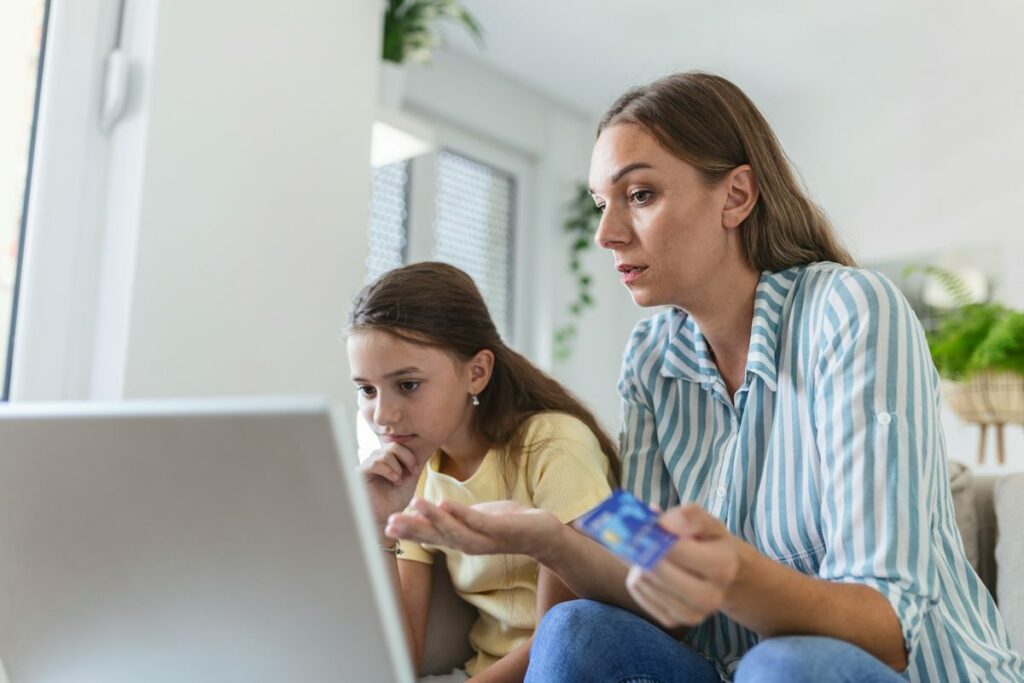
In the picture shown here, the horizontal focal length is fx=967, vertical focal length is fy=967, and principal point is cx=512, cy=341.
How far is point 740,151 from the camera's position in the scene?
3.81ft

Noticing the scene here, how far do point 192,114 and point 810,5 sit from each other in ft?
6.48

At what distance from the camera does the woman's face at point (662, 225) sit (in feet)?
3.68

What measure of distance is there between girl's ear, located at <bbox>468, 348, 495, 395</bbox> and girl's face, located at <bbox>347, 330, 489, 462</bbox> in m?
0.05

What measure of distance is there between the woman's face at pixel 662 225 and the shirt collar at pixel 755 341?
6 centimetres

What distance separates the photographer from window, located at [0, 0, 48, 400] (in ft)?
5.84

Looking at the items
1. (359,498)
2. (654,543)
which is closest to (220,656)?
(359,498)

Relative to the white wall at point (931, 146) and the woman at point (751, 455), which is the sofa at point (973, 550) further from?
the white wall at point (931, 146)

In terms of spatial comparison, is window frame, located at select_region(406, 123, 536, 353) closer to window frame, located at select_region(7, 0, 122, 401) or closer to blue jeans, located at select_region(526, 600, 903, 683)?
window frame, located at select_region(7, 0, 122, 401)

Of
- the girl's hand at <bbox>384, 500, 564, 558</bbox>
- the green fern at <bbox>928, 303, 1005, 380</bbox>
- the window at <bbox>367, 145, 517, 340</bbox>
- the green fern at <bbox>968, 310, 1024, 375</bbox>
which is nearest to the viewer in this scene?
the girl's hand at <bbox>384, 500, 564, 558</bbox>

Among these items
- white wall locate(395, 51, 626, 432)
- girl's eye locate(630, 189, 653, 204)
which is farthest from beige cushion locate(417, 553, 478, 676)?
white wall locate(395, 51, 626, 432)

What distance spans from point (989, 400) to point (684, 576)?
229 centimetres

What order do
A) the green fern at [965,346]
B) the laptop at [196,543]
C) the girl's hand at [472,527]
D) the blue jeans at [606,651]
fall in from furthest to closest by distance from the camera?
the green fern at [965,346], the blue jeans at [606,651], the girl's hand at [472,527], the laptop at [196,543]

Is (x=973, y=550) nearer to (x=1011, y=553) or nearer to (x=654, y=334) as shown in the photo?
(x=1011, y=553)

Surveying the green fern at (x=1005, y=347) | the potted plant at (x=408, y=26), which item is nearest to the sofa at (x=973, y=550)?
the green fern at (x=1005, y=347)
